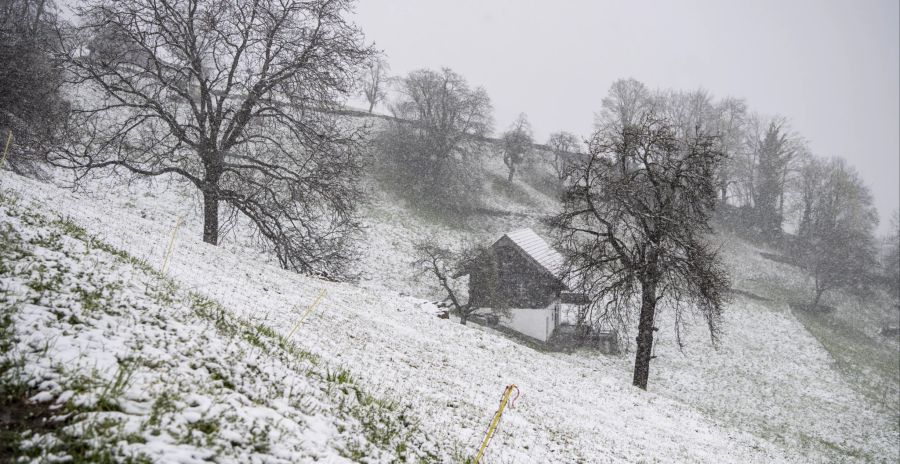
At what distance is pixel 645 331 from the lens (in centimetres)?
1781

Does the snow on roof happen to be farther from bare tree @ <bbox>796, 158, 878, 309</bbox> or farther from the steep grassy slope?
bare tree @ <bbox>796, 158, 878, 309</bbox>

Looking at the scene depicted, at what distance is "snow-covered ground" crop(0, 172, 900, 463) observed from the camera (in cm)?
545

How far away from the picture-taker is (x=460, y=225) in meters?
45.2

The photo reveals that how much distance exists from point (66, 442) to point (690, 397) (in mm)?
27130

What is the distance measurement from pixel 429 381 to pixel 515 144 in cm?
4901

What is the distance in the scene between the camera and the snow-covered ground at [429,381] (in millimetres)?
5453

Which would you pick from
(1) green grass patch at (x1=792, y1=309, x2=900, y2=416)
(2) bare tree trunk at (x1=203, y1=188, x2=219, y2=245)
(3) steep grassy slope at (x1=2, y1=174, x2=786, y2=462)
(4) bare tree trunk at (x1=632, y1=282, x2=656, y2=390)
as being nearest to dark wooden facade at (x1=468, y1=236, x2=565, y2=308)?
(4) bare tree trunk at (x1=632, y1=282, x2=656, y2=390)

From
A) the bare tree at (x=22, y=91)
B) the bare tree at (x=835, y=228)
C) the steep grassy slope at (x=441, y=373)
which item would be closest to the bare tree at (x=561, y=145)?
the bare tree at (x=835, y=228)

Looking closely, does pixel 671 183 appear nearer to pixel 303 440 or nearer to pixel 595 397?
pixel 595 397

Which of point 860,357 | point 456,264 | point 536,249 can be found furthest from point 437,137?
point 860,357

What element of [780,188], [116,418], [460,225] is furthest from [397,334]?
[780,188]

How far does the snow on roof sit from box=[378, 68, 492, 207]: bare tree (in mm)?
13734

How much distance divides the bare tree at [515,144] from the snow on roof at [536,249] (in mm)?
20787

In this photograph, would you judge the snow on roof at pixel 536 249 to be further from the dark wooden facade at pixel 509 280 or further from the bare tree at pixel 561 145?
the bare tree at pixel 561 145
